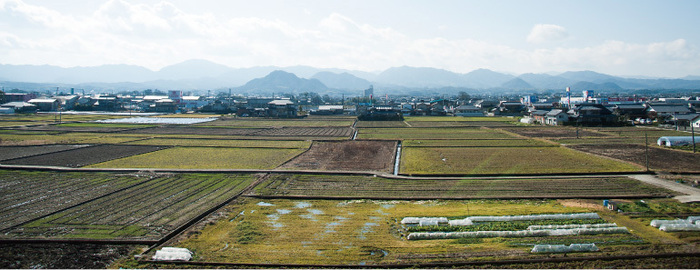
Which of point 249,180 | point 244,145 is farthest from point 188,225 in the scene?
point 244,145

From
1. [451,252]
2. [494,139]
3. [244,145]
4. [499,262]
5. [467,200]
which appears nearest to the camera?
[499,262]

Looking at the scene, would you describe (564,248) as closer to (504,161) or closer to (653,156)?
(504,161)

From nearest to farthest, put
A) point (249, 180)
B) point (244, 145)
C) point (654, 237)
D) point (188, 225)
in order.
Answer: point (654, 237)
point (188, 225)
point (249, 180)
point (244, 145)

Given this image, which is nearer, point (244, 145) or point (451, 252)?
point (451, 252)

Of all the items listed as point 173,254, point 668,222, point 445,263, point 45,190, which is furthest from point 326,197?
point 45,190

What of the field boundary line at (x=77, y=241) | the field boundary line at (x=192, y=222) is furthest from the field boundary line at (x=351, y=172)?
the field boundary line at (x=77, y=241)

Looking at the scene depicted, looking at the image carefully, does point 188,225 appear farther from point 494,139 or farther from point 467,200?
point 494,139

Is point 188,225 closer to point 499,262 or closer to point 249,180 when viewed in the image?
point 249,180
